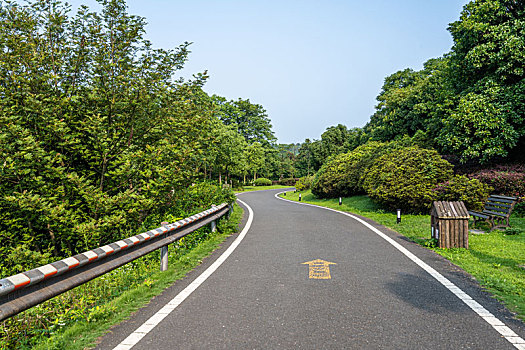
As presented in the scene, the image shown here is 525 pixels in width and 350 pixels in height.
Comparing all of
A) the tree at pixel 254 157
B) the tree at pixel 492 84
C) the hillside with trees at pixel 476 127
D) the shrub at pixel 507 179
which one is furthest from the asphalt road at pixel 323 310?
the tree at pixel 254 157

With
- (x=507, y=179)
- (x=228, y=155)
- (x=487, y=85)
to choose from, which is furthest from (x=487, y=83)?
(x=228, y=155)

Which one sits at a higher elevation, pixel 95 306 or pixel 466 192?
pixel 466 192

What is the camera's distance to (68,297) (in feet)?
17.0

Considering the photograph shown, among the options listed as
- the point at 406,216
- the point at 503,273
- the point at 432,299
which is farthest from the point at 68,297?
the point at 406,216

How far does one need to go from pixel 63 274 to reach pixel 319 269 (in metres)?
4.11

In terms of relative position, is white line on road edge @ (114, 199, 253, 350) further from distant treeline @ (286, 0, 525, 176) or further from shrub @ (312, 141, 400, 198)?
shrub @ (312, 141, 400, 198)

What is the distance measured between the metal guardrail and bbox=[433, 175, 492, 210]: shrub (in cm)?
1262

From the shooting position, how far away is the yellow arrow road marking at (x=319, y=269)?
589 cm

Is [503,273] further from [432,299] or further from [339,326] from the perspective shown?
[339,326]

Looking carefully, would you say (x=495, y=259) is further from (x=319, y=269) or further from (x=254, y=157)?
(x=254, y=157)

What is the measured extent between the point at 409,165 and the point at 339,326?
14.2 m

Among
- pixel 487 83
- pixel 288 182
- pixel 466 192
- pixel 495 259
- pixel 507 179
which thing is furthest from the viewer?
pixel 288 182

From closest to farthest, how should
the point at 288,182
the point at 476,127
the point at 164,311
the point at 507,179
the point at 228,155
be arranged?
the point at 164,311, the point at 507,179, the point at 476,127, the point at 228,155, the point at 288,182

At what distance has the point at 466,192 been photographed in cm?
1434
